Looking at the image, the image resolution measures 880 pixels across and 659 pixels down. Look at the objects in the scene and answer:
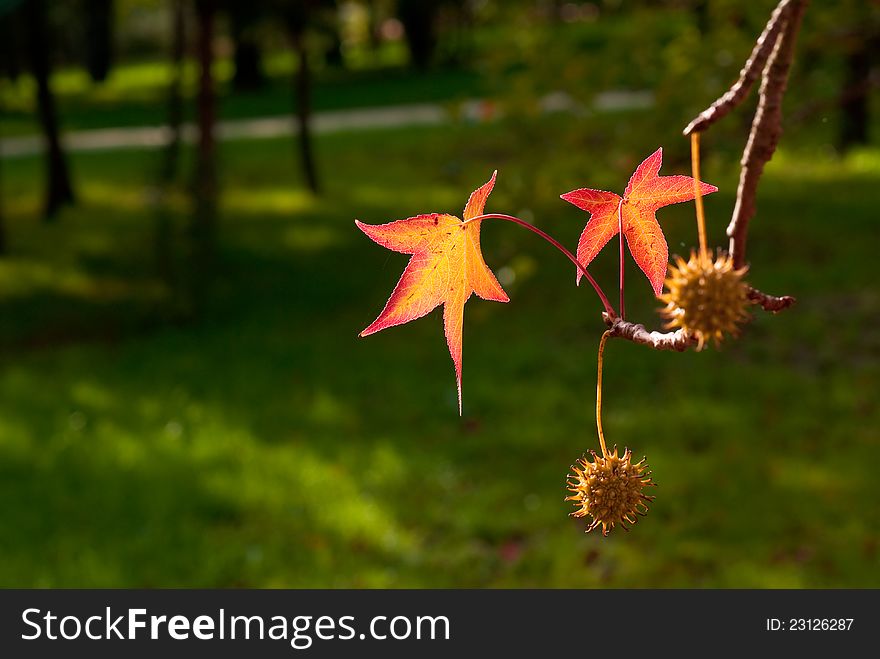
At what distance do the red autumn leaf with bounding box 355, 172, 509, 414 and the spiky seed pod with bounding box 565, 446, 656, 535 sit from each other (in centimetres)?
13

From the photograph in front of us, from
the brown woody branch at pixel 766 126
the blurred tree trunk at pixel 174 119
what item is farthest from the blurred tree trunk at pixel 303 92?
the brown woody branch at pixel 766 126

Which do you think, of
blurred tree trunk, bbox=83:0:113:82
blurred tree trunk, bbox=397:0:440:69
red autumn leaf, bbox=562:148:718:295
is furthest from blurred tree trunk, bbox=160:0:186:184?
blurred tree trunk, bbox=397:0:440:69

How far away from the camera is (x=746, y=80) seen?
2.81ft

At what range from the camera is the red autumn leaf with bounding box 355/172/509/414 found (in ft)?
2.55

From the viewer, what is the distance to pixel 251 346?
29.7 ft

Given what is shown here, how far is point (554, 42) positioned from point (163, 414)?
12.7 ft

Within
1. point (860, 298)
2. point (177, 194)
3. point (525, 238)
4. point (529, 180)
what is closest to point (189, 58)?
point (177, 194)

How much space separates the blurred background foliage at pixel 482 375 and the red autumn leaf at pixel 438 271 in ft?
6.73

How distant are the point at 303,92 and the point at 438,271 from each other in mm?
13483

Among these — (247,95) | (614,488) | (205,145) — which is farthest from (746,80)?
(247,95)

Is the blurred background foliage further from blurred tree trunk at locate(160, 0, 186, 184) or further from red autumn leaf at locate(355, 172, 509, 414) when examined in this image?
red autumn leaf at locate(355, 172, 509, 414)

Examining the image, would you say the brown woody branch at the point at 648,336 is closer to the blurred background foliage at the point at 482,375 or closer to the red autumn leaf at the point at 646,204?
the red autumn leaf at the point at 646,204

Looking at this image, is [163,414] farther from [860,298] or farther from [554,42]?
[860,298]

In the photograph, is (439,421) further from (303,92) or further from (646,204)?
(303,92)
